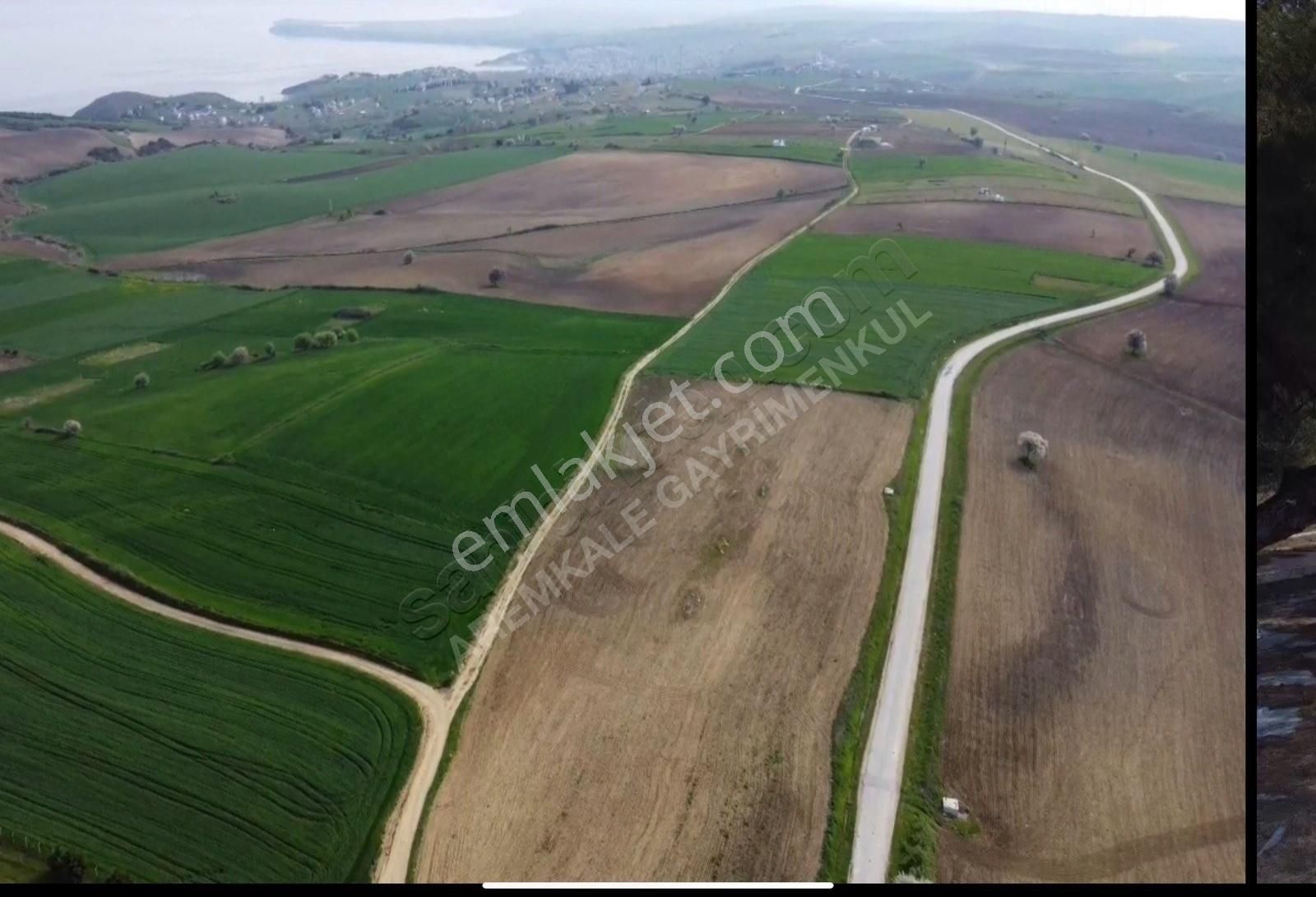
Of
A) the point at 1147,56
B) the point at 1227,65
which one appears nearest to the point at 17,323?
the point at 1227,65

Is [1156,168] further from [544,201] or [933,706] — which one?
[933,706]

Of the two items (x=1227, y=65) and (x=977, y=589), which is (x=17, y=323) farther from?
(x=1227, y=65)

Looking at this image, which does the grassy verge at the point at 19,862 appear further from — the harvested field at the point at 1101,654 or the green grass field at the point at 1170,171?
the green grass field at the point at 1170,171

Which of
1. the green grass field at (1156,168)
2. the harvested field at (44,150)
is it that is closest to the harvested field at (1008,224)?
the green grass field at (1156,168)

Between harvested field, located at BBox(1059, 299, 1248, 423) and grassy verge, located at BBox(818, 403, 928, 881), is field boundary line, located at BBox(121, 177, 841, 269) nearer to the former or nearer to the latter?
harvested field, located at BBox(1059, 299, 1248, 423)

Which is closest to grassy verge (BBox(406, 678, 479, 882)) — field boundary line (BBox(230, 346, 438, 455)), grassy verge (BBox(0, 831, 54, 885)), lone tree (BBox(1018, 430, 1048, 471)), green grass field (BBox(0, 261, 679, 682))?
green grass field (BBox(0, 261, 679, 682))

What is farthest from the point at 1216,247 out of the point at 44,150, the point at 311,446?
the point at 44,150
